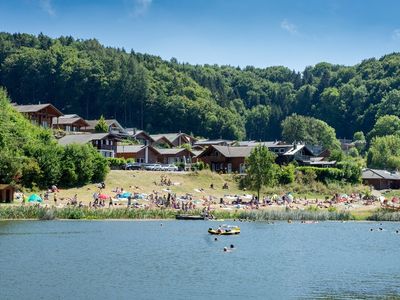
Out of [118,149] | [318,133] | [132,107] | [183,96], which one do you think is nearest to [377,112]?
[318,133]

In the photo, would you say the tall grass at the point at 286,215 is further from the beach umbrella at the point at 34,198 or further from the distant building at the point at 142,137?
the distant building at the point at 142,137

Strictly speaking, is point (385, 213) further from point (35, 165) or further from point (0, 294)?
point (0, 294)

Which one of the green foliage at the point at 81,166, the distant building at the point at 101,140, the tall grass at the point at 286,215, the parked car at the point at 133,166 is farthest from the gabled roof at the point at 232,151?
the tall grass at the point at 286,215

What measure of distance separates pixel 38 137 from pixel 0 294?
6717 centimetres

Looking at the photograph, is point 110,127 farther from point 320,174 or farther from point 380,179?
point 380,179

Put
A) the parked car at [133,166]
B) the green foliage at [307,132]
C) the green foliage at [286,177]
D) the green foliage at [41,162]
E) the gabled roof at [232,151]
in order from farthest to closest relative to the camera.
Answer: the green foliage at [307,132] → the gabled roof at [232,151] → the green foliage at [286,177] → the parked car at [133,166] → the green foliage at [41,162]

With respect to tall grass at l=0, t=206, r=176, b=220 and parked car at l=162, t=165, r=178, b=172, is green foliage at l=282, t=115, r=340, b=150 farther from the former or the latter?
tall grass at l=0, t=206, r=176, b=220

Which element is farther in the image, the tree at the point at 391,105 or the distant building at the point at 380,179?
the tree at the point at 391,105

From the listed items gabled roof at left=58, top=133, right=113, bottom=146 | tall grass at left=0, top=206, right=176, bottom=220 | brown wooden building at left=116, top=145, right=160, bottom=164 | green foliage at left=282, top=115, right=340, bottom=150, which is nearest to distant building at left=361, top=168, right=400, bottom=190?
brown wooden building at left=116, top=145, right=160, bottom=164

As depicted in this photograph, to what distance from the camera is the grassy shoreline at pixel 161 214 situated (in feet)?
212

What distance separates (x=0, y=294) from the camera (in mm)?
31578


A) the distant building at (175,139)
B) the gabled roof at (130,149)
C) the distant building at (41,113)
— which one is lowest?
the gabled roof at (130,149)

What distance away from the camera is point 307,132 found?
6506 inches

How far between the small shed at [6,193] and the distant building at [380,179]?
67.0 m
